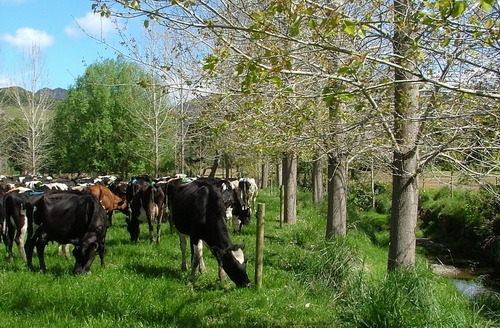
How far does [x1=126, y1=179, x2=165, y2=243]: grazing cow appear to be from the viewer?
12891mm

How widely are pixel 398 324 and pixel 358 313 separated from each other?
601 millimetres

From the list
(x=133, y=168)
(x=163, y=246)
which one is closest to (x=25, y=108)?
(x=133, y=168)

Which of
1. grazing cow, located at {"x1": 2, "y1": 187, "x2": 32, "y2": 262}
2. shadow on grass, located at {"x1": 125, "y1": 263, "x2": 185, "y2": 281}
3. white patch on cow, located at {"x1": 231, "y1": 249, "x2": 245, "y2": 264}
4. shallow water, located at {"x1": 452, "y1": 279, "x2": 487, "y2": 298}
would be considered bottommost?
shallow water, located at {"x1": 452, "y1": 279, "x2": 487, "y2": 298}

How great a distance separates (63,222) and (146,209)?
13.6 feet

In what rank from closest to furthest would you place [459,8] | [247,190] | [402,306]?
[459,8] < [402,306] < [247,190]

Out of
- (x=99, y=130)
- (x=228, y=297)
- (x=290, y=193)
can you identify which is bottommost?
(x=228, y=297)

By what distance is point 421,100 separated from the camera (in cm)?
615

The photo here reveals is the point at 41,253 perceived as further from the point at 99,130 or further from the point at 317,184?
the point at 99,130

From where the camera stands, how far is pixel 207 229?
28.8 feet

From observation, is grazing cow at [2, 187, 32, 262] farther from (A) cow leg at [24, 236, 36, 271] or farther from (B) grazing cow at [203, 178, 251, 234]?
(B) grazing cow at [203, 178, 251, 234]

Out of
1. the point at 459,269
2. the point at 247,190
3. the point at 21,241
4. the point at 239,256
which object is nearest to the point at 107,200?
the point at 21,241

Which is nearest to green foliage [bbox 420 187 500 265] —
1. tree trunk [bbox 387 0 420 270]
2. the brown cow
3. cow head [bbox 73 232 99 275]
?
tree trunk [bbox 387 0 420 270]

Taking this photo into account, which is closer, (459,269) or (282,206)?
(282,206)

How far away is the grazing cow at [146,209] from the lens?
508 inches
